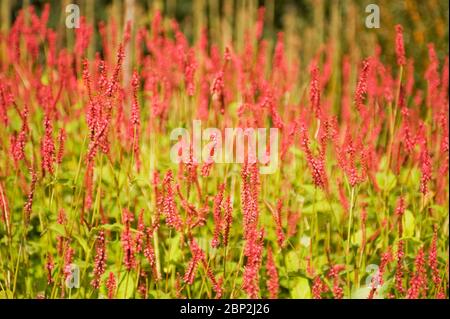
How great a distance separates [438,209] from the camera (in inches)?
96.0

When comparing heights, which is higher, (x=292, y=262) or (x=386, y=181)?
(x=386, y=181)

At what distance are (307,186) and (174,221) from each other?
2.23 feet

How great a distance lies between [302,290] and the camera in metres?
2.17

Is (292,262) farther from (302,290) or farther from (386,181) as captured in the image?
(386,181)

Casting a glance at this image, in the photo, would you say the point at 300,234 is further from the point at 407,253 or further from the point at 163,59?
the point at 163,59

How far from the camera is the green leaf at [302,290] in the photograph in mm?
2170

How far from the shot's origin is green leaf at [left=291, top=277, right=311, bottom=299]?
7.12 feet

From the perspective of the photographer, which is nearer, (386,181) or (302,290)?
(302,290)

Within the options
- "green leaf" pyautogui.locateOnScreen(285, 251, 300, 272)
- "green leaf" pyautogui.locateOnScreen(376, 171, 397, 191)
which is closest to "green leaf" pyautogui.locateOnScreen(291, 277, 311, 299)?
"green leaf" pyautogui.locateOnScreen(285, 251, 300, 272)

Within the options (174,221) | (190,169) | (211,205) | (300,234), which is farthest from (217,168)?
(174,221)

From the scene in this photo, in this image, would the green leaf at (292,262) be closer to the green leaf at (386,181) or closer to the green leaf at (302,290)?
the green leaf at (302,290)

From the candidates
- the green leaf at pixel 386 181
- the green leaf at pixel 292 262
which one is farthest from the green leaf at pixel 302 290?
the green leaf at pixel 386 181

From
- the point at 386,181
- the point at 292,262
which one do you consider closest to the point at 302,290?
the point at 292,262

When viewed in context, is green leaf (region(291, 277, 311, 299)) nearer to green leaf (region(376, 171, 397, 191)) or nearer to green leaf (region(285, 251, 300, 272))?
green leaf (region(285, 251, 300, 272))
